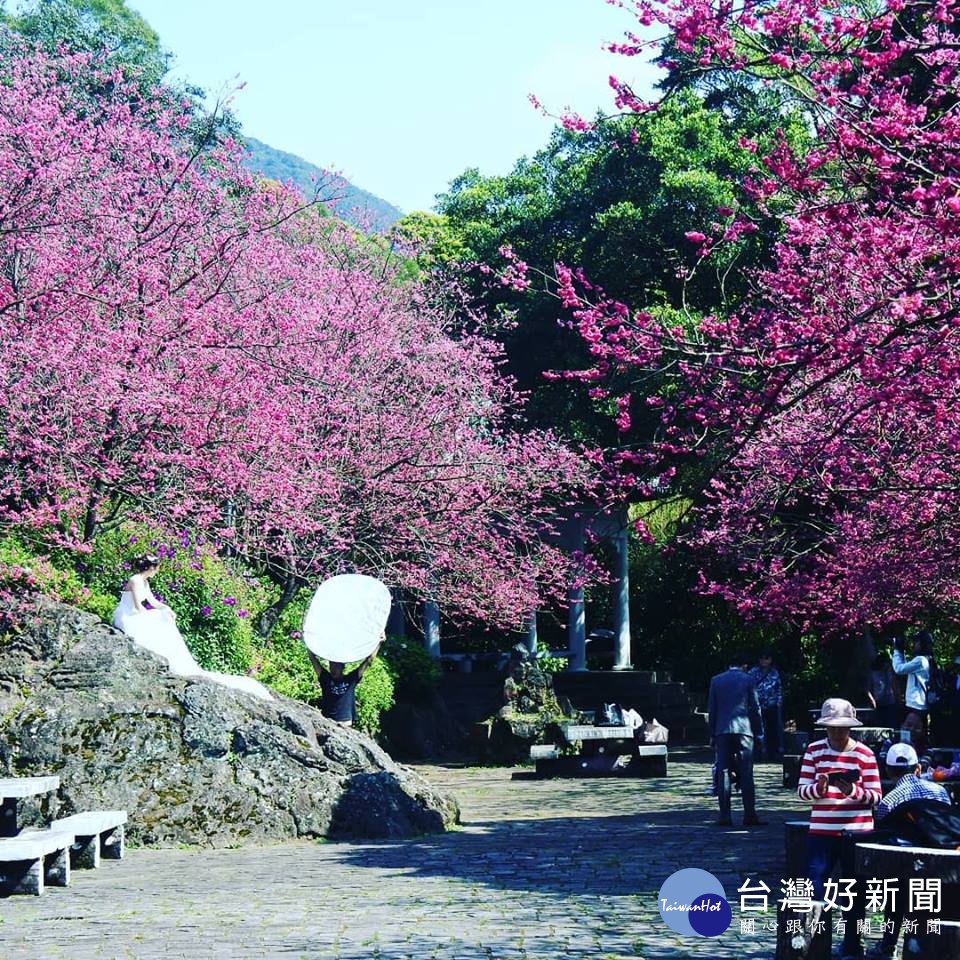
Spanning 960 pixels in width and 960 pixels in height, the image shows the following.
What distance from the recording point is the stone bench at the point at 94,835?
10.8 metres

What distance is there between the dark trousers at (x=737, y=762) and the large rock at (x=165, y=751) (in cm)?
297

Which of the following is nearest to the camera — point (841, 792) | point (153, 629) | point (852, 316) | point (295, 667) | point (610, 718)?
point (841, 792)

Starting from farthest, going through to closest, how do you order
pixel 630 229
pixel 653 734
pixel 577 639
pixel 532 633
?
pixel 577 639, pixel 532 633, pixel 630 229, pixel 653 734

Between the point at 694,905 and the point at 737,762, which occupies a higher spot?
the point at 737,762

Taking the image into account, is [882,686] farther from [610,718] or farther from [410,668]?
[410,668]

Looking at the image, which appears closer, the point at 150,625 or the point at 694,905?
the point at 694,905

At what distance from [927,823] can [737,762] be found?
737 cm

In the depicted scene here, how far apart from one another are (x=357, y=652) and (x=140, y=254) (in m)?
5.36

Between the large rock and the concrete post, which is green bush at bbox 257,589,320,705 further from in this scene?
the concrete post

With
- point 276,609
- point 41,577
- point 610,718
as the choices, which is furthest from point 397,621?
point 41,577

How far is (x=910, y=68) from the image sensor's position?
16.3 m

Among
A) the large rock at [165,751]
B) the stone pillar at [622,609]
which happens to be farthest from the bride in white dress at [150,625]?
the stone pillar at [622,609]

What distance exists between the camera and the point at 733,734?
47.6 ft

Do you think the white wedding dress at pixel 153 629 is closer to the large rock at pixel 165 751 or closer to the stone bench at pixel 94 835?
the large rock at pixel 165 751
